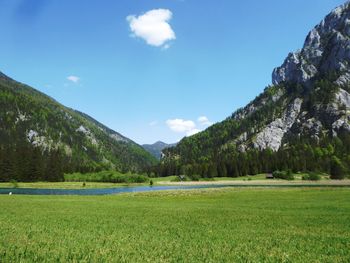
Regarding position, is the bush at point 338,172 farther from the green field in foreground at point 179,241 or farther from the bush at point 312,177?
the green field in foreground at point 179,241

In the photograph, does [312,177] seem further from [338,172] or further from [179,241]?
[179,241]

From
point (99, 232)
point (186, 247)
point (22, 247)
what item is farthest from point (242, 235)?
point (22, 247)

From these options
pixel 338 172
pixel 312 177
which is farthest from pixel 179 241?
pixel 338 172

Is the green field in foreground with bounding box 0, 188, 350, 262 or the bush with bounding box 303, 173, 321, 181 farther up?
the bush with bounding box 303, 173, 321, 181

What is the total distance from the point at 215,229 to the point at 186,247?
28.8 ft

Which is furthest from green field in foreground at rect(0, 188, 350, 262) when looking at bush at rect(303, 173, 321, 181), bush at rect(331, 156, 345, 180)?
bush at rect(331, 156, 345, 180)

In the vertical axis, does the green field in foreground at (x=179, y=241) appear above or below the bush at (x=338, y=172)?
below

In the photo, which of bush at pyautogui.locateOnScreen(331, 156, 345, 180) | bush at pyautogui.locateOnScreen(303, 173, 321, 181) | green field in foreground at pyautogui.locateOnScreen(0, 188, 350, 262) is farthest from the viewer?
bush at pyautogui.locateOnScreen(331, 156, 345, 180)

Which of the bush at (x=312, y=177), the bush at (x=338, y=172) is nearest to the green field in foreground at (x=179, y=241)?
the bush at (x=312, y=177)

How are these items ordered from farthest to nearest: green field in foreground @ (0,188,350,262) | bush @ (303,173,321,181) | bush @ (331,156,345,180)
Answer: bush @ (331,156,345,180) < bush @ (303,173,321,181) < green field in foreground @ (0,188,350,262)

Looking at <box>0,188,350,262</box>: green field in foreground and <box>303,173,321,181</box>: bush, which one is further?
<box>303,173,321,181</box>: bush

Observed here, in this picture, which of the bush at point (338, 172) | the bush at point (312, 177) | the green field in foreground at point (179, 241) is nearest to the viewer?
the green field in foreground at point (179, 241)

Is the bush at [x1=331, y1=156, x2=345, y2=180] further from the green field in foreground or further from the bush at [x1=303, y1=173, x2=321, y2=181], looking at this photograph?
the green field in foreground

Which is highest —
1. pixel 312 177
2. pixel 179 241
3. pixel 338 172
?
pixel 338 172
